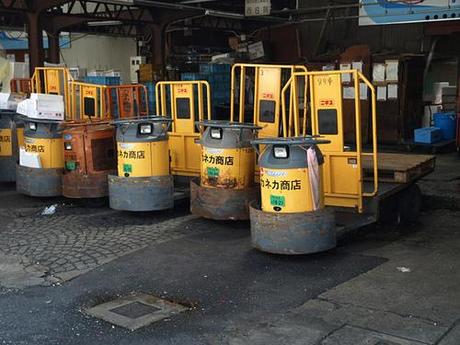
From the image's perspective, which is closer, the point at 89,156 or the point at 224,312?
the point at 224,312

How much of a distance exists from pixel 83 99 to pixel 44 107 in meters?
1.53

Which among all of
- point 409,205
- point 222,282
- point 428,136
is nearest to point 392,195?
point 409,205

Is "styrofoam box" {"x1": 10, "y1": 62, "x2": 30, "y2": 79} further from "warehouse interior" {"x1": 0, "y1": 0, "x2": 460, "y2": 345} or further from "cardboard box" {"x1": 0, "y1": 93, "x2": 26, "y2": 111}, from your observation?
"cardboard box" {"x1": 0, "y1": 93, "x2": 26, "y2": 111}

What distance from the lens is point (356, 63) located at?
1550 cm

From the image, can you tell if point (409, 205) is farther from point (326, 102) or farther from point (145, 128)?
point (145, 128)

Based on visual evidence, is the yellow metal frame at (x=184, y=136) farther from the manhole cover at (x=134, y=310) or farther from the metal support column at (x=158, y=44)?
the metal support column at (x=158, y=44)

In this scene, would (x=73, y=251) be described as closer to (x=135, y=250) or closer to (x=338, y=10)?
(x=135, y=250)

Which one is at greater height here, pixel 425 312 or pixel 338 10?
pixel 338 10

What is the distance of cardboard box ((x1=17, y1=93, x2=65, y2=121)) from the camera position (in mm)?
9062

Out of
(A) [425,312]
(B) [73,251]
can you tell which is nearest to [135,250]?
(B) [73,251]

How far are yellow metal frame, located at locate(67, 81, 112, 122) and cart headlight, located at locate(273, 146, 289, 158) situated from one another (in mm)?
5079

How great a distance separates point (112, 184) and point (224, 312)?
3.78 meters

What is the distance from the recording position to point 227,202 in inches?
292

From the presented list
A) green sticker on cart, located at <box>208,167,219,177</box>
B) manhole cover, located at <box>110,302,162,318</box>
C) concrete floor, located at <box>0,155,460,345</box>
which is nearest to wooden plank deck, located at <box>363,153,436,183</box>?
concrete floor, located at <box>0,155,460,345</box>
